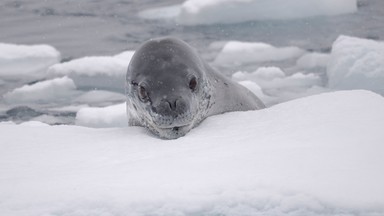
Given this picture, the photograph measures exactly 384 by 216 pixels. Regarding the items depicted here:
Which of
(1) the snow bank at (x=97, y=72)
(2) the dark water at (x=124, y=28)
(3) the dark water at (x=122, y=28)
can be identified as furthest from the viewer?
(2) the dark water at (x=124, y=28)

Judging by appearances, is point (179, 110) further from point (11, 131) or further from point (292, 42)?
point (292, 42)

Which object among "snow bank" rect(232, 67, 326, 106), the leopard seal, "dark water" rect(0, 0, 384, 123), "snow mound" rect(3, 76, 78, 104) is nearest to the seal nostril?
the leopard seal

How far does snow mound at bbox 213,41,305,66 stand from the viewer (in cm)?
966

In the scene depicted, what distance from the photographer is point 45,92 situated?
27.8 ft

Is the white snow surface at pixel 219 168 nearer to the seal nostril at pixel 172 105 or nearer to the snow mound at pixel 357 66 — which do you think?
the seal nostril at pixel 172 105

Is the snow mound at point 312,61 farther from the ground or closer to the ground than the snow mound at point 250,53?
closer to the ground

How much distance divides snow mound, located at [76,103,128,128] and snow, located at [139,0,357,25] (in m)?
4.31

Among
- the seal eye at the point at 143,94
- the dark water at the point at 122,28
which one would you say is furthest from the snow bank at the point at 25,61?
the seal eye at the point at 143,94

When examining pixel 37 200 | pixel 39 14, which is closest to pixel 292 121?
pixel 37 200

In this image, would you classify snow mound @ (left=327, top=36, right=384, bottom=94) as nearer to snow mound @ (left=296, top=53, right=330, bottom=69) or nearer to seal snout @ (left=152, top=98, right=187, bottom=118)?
snow mound @ (left=296, top=53, right=330, bottom=69)

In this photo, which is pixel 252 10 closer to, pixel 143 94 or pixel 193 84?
pixel 193 84

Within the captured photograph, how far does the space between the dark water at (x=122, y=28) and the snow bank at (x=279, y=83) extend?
458 millimetres

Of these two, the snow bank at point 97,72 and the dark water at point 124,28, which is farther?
the dark water at point 124,28

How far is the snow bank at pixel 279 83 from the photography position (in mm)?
7992
